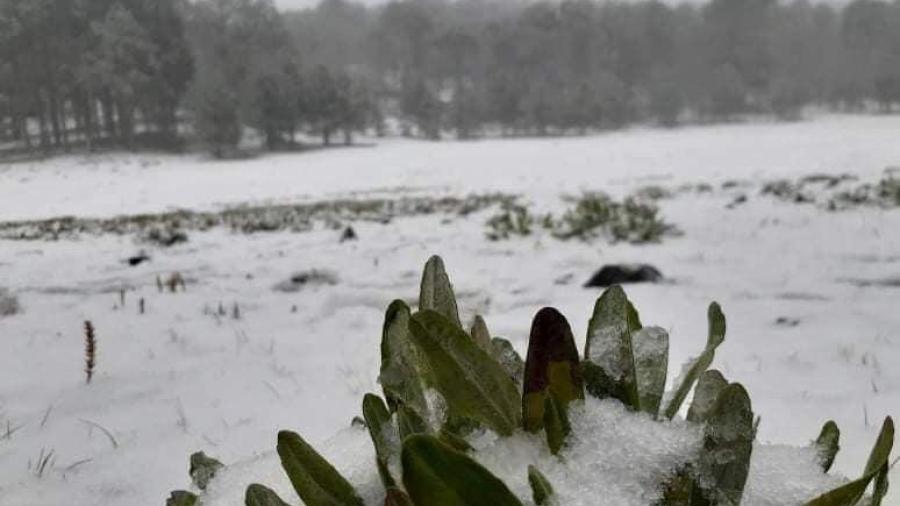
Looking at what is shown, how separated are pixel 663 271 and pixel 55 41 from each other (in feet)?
34.4

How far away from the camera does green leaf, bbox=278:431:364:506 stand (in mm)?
774

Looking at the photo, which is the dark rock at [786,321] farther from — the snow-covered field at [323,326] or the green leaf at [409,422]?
the green leaf at [409,422]

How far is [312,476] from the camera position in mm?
788

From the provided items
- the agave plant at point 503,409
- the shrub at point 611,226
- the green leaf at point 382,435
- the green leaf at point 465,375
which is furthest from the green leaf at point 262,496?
the shrub at point 611,226

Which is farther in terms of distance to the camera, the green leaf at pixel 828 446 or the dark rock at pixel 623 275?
the dark rock at pixel 623 275

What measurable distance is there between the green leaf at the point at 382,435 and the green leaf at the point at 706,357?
16.2 inches

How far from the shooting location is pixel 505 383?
809 mm

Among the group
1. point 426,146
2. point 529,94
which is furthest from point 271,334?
point 529,94

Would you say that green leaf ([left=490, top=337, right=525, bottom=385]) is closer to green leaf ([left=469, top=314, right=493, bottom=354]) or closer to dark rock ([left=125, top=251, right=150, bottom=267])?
green leaf ([left=469, top=314, right=493, bottom=354])

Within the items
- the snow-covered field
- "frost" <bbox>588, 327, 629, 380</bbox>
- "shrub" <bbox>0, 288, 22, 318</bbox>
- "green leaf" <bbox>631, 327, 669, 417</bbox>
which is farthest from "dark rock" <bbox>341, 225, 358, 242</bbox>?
"frost" <bbox>588, 327, 629, 380</bbox>

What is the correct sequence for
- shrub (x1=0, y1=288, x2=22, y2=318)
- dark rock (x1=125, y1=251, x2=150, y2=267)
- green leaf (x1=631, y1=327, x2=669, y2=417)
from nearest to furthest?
1. green leaf (x1=631, y1=327, x2=669, y2=417)
2. shrub (x1=0, y1=288, x2=22, y2=318)
3. dark rock (x1=125, y1=251, x2=150, y2=267)

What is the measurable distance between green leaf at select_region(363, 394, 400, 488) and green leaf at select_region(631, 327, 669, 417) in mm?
338

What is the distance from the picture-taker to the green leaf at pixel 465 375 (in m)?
0.76

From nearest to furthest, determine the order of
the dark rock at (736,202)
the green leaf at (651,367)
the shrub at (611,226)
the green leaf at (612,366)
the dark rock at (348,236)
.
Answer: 1. the green leaf at (612,366)
2. the green leaf at (651,367)
3. the shrub at (611,226)
4. the dark rock at (348,236)
5. the dark rock at (736,202)
